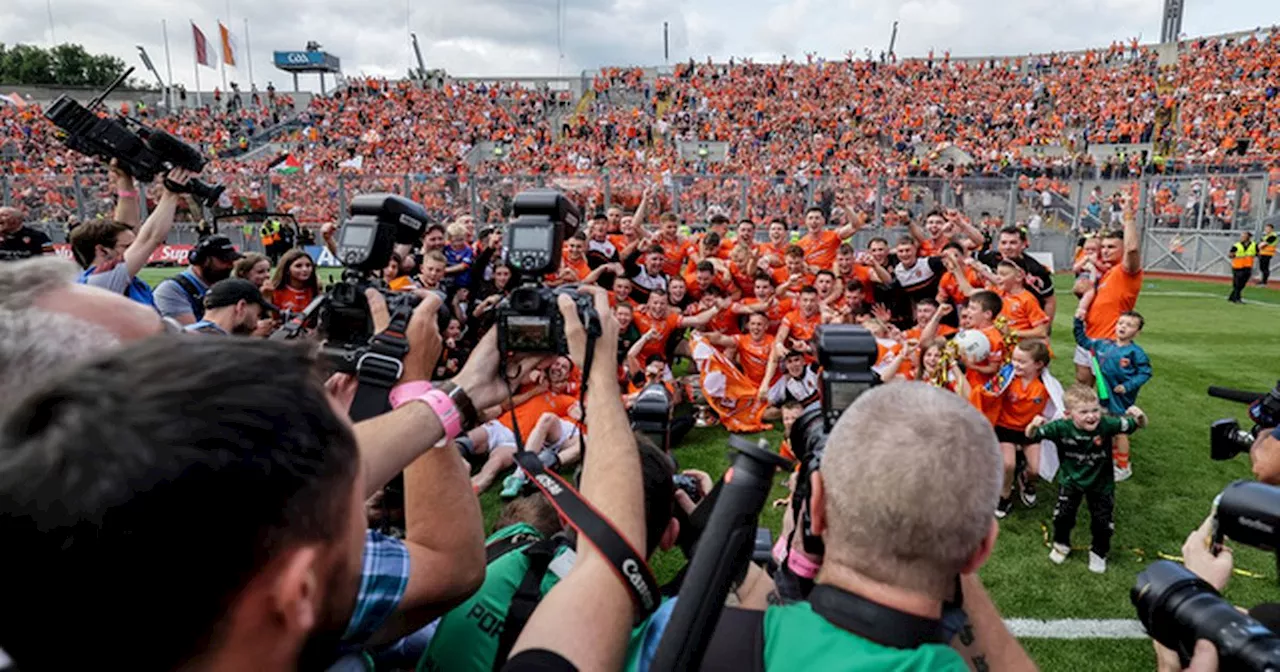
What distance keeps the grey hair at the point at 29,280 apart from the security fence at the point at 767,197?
15.8 metres

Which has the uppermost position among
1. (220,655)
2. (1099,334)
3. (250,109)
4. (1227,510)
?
(250,109)

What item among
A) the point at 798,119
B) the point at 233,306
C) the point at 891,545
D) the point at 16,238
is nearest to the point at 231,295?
the point at 233,306

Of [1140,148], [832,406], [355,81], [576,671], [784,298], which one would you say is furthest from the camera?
[355,81]

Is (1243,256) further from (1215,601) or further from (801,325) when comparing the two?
(1215,601)

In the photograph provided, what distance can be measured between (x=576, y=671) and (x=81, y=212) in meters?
22.9

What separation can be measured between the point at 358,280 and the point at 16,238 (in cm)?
694

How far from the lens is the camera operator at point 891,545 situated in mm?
1156

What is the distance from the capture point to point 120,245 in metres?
4.25

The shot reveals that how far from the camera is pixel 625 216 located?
9.99m

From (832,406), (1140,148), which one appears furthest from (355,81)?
(832,406)

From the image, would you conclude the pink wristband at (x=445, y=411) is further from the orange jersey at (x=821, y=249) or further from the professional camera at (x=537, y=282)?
the orange jersey at (x=821, y=249)

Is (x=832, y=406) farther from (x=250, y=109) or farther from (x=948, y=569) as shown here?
(x=250, y=109)

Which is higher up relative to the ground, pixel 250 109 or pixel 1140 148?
pixel 250 109

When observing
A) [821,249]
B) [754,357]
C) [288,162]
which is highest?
[288,162]
